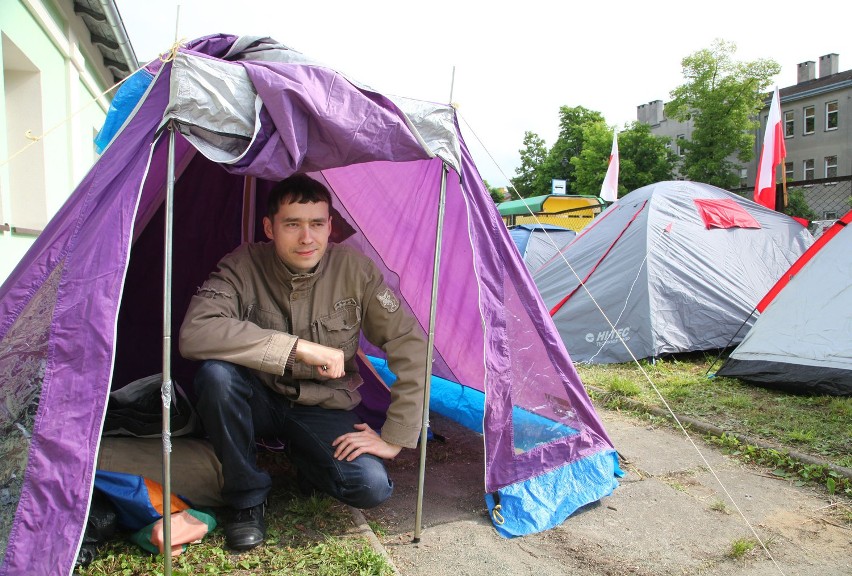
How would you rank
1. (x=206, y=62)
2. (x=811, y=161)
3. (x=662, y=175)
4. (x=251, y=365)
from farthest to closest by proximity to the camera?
1. (x=811, y=161)
2. (x=662, y=175)
3. (x=251, y=365)
4. (x=206, y=62)

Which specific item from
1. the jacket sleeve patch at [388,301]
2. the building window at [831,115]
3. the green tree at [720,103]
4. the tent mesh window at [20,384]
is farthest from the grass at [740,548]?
the building window at [831,115]

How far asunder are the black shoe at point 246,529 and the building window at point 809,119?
119 ft

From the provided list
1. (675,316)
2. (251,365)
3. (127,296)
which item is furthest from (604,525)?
(675,316)

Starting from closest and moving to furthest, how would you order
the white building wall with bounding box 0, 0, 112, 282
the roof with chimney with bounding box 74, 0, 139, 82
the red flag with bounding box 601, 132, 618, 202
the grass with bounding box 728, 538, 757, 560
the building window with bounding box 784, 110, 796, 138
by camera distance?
the grass with bounding box 728, 538, 757, 560 → the white building wall with bounding box 0, 0, 112, 282 → the roof with chimney with bounding box 74, 0, 139, 82 → the red flag with bounding box 601, 132, 618, 202 → the building window with bounding box 784, 110, 796, 138

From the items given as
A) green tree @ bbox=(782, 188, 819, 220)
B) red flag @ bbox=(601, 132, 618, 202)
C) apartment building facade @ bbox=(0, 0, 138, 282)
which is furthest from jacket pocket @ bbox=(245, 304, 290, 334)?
green tree @ bbox=(782, 188, 819, 220)

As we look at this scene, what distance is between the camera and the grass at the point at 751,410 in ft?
11.6

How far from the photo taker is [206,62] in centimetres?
216

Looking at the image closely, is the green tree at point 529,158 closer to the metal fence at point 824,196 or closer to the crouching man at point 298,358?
the metal fence at point 824,196

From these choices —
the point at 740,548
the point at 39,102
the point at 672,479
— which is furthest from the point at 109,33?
the point at 740,548

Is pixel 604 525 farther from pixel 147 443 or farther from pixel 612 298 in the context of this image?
pixel 612 298

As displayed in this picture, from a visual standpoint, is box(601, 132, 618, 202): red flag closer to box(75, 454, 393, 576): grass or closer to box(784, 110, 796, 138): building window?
box(75, 454, 393, 576): grass

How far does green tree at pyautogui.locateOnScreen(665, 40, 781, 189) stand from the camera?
26.1 m

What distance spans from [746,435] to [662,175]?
93.0ft

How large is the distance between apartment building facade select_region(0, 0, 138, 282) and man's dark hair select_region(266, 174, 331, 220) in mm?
2886
